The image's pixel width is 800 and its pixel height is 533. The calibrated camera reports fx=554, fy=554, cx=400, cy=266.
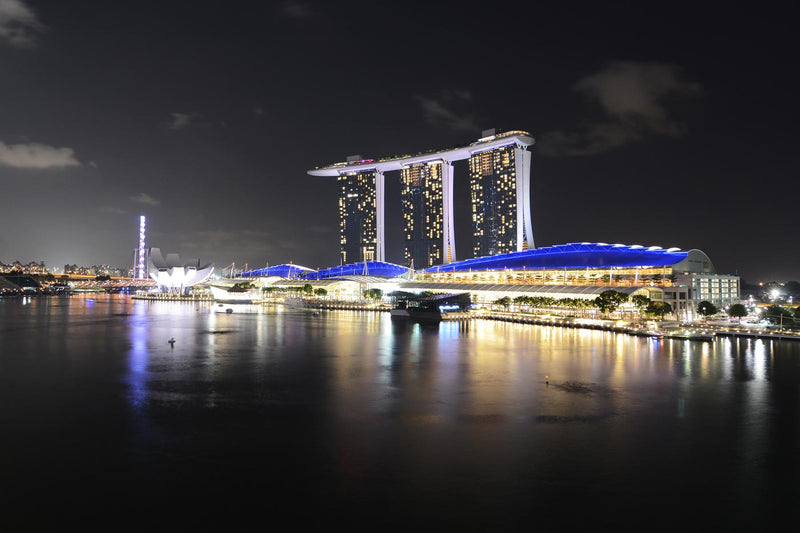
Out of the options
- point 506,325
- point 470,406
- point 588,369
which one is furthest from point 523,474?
point 506,325

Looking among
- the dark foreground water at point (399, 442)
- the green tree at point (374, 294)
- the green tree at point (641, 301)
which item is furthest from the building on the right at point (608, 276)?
the dark foreground water at point (399, 442)

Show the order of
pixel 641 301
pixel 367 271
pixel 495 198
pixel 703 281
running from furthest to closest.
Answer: pixel 367 271, pixel 495 198, pixel 703 281, pixel 641 301

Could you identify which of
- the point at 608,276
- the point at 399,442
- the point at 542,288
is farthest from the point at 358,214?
the point at 399,442

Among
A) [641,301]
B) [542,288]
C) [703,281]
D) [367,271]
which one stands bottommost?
[641,301]

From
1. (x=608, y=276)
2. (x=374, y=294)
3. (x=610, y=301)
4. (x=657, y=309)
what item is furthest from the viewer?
(x=374, y=294)

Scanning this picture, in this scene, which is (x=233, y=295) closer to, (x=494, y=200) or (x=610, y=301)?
(x=494, y=200)

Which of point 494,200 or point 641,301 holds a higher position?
point 494,200

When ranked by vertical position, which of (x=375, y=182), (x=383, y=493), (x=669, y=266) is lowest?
(x=383, y=493)

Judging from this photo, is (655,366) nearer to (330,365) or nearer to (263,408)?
(330,365)
